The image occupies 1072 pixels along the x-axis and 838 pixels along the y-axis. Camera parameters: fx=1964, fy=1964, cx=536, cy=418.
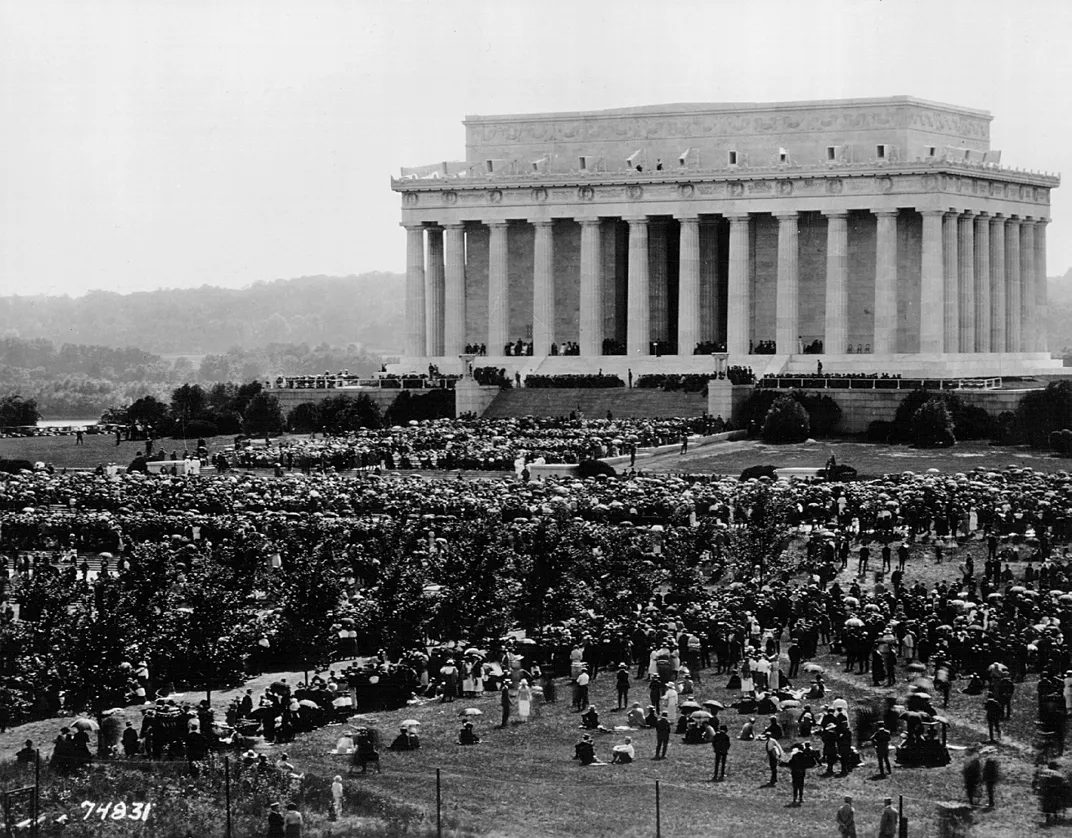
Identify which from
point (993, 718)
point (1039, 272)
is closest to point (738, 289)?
point (1039, 272)

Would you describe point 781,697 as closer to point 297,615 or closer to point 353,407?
point 297,615

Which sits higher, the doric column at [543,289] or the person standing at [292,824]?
the doric column at [543,289]

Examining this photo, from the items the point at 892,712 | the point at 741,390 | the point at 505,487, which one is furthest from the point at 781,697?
the point at 741,390

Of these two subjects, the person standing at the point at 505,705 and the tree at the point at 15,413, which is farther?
the tree at the point at 15,413

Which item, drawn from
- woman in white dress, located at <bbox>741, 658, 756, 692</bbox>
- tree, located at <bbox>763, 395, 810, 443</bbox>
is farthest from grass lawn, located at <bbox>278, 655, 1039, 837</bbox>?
tree, located at <bbox>763, 395, 810, 443</bbox>

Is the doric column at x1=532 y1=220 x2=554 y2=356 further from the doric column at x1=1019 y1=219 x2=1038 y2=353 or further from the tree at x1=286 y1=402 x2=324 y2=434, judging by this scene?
the doric column at x1=1019 y1=219 x2=1038 y2=353

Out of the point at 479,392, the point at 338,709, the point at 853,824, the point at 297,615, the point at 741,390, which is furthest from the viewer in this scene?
the point at 479,392

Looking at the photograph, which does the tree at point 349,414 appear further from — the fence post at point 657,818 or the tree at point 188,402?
the fence post at point 657,818

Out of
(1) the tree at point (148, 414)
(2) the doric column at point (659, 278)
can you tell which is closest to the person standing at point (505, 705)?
(1) the tree at point (148, 414)
